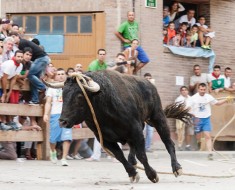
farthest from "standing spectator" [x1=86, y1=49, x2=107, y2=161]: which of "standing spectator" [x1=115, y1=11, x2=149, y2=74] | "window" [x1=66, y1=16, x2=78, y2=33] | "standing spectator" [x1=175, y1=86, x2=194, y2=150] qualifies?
"standing spectator" [x1=175, y1=86, x2=194, y2=150]

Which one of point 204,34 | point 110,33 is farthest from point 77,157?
point 204,34

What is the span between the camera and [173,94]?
69.9 feet

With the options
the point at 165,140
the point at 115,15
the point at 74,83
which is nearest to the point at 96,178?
the point at 165,140

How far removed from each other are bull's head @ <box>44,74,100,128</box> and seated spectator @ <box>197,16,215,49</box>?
11645 mm

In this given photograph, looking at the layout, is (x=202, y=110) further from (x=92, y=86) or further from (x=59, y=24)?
(x=92, y=86)

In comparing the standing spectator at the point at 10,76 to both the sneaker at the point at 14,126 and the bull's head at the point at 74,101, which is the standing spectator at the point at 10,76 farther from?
the bull's head at the point at 74,101

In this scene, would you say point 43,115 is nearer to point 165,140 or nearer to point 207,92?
point 165,140

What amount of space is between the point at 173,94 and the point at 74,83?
10734mm

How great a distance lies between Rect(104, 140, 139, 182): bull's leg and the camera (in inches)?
433

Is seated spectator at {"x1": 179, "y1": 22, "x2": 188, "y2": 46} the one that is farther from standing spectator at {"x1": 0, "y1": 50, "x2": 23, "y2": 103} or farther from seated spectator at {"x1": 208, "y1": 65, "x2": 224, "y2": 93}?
standing spectator at {"x1": 0, "y1": 50, "x2": 23, "y2": 103}

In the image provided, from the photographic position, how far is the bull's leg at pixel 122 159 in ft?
36.1

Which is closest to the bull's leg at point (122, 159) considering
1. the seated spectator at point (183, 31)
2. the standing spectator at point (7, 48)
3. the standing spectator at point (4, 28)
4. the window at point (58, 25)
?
the standing spectator at point (7, 48)

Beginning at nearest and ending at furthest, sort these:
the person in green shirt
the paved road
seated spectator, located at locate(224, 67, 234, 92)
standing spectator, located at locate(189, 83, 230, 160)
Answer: the paved road < the person in green shirt < standing spectator, located at locate(189, 83, 230, 160) < seated spectator, located at locate(224, 67, 234, 92)

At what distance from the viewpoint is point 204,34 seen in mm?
22125
